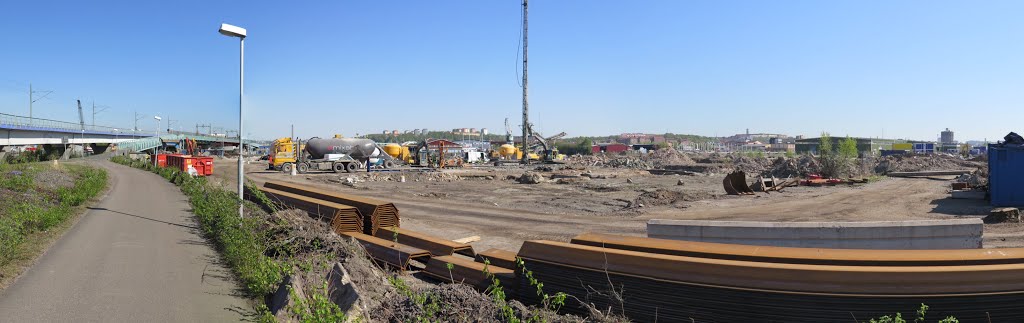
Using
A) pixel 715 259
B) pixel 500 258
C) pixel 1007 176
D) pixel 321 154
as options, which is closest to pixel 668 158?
pixel 321 154

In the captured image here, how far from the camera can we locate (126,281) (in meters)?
7.46

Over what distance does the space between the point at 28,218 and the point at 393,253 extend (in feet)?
24.6

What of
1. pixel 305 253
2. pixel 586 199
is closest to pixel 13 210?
pixel 305 253

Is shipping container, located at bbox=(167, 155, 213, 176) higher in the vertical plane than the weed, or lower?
higher

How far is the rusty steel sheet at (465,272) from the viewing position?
7.29m

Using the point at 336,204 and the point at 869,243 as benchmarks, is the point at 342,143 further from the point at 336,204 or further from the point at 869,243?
the point at 869,243

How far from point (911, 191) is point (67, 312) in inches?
1336

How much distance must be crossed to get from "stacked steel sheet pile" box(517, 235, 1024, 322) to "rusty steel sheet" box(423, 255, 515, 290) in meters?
1.06

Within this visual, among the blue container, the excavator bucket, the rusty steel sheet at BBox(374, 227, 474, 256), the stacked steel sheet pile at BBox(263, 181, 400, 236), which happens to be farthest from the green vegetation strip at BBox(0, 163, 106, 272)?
the blue container

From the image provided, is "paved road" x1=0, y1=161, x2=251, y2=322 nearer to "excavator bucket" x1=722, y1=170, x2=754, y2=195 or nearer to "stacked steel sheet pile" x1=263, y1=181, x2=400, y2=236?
"stacked steel sheet pile" x1=263, y1=181, x2=400, y2=236

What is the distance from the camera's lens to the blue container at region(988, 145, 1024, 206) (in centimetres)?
1975

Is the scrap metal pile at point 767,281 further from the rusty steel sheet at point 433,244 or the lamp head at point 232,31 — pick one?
the lamp head at point 232,31

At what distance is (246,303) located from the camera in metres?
6.62

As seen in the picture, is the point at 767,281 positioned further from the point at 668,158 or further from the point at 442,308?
the point at 668,158
